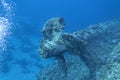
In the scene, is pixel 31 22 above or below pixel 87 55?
above

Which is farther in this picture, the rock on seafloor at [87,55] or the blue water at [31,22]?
the blue water at [31,22]

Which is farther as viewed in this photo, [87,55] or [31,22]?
[31,22]

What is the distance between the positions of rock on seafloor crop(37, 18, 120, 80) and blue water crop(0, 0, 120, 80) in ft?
42.7

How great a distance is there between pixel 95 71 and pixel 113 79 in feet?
2.69

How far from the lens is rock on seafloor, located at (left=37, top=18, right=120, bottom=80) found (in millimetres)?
7965

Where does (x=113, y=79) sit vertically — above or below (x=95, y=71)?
below

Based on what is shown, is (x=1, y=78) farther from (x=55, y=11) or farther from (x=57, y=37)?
(x=55, y=11)

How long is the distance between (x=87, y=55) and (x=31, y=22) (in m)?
34.4

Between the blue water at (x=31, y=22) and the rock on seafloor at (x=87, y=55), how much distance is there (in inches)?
513

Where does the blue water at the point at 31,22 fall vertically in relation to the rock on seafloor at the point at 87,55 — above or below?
above

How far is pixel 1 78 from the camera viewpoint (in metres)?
22.8

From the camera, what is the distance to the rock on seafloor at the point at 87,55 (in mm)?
7965

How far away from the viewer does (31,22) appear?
4225 cm

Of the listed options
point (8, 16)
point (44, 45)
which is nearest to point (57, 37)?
point (44, 45)
